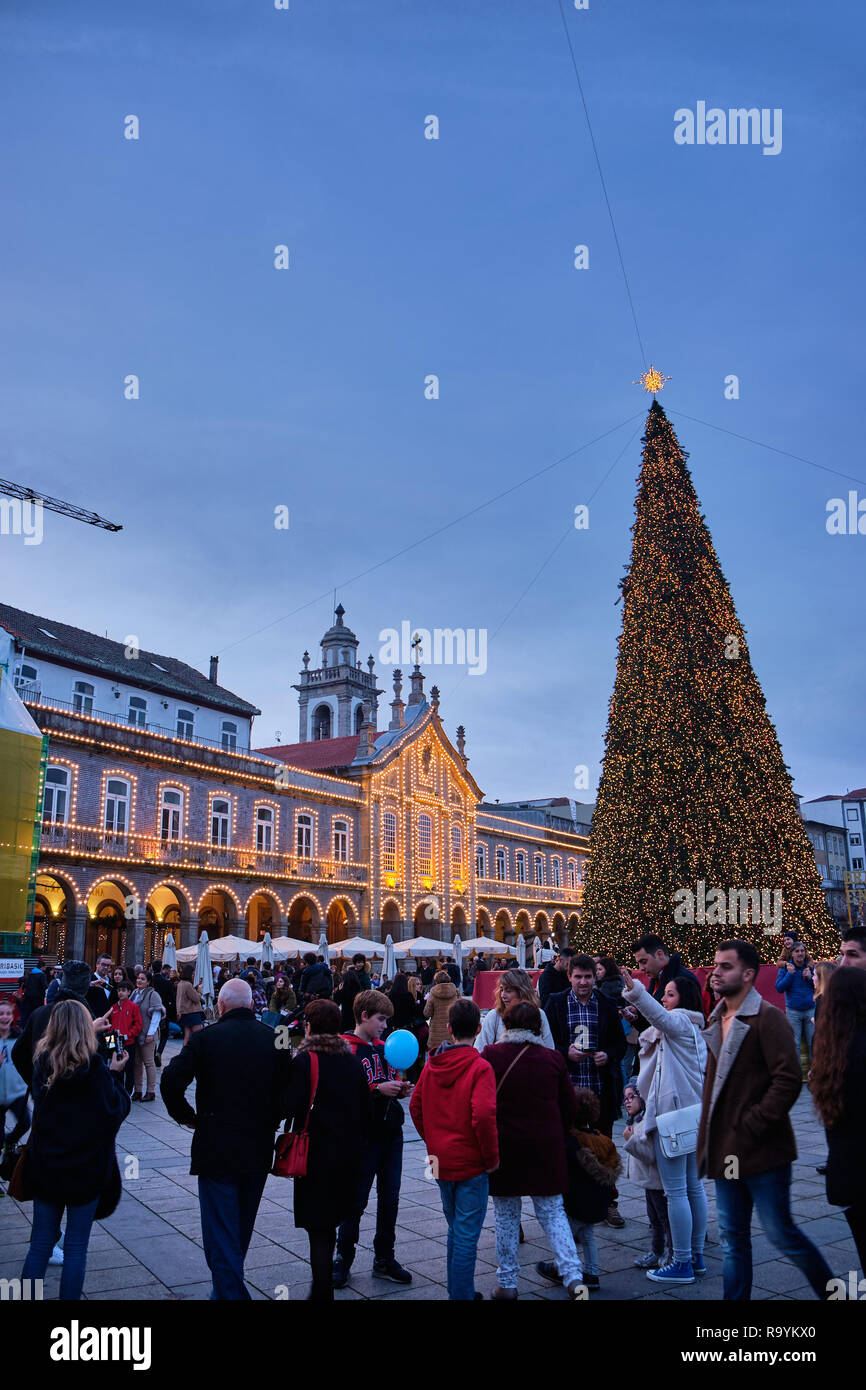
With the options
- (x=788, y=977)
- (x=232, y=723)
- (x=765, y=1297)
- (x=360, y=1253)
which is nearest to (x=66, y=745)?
(x=232, y=723)

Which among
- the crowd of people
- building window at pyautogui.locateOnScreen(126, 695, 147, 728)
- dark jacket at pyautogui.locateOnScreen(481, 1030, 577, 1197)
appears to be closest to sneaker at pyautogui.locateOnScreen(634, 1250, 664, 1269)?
the crowd of people

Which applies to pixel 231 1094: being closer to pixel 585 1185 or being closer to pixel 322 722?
pixel 585 1185

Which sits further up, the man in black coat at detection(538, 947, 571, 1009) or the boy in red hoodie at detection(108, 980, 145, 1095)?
the man in black coat at detection(538, 947, 571, 1009)

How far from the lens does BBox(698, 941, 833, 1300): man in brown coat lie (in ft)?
16.0

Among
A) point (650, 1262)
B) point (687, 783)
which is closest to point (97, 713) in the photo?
point (687, 783)

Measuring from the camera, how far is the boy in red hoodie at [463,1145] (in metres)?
5.42

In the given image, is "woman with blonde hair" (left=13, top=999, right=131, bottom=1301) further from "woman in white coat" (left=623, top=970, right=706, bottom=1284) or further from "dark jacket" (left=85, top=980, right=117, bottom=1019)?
"dark jacket" (left=85, top=980, right=117, bottom=1019)

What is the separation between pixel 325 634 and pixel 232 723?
2816 centimetres

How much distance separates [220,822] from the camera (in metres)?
37.5

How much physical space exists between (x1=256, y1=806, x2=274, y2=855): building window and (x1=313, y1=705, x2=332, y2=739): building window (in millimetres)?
26243

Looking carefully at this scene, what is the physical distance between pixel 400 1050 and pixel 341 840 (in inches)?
1514

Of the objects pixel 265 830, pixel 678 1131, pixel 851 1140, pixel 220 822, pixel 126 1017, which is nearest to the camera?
pixel 851 1140

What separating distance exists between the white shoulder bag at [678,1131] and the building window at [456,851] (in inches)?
1788

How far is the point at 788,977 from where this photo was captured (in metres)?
13.1
